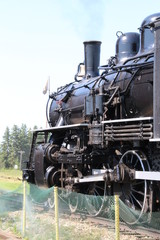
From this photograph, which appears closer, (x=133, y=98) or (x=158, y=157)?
(x=158, y=157)

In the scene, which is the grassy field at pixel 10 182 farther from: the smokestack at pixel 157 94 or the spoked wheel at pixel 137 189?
the smokestack at pixel 157 94

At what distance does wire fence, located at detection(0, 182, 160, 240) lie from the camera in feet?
22.4

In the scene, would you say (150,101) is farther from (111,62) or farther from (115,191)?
(111,62)

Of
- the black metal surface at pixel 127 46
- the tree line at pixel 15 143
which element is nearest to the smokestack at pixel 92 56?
the black metal surface at pixel 127 46

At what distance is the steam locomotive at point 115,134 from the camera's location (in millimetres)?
7145

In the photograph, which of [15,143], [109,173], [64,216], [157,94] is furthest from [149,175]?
[15,143]

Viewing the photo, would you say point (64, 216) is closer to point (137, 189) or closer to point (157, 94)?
point (137, 189)

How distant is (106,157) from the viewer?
29.7ft

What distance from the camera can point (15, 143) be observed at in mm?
62594

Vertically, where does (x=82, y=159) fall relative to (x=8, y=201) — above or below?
above

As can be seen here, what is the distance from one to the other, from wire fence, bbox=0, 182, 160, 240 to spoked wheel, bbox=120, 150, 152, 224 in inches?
9.8

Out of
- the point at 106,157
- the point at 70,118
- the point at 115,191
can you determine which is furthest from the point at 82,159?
the point at 70,118

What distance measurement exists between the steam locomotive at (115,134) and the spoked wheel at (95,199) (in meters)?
0.03

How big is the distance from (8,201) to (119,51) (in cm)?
461
